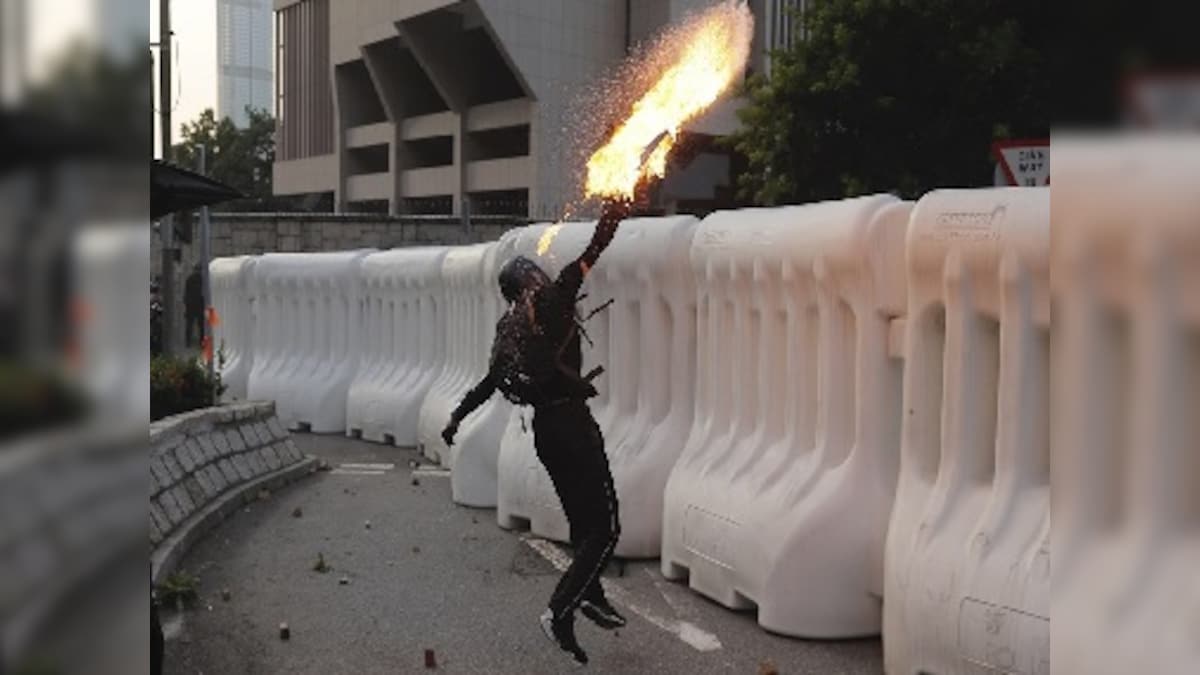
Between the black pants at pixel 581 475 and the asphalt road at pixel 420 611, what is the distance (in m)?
0.49

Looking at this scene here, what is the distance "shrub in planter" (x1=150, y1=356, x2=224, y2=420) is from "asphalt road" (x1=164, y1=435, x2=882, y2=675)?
3.41 feet

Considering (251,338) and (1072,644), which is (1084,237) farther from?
(251,338)

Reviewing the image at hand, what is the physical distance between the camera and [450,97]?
61562 millimetres

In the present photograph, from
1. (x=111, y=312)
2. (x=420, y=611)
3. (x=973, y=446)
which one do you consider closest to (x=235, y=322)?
(x=420, y=611)

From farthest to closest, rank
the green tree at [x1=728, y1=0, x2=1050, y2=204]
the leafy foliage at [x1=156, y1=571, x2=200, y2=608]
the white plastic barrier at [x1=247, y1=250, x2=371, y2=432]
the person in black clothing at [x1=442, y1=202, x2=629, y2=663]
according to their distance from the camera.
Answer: the green tree at [x1=728, y1=0, x2=1050, y2=204] < the white plastic barrier at [x1=247, y1=250, x2=371, y2=432] < the leafy foliage at [x1=156, y1=571, x2=200, y2=608] < the person in black clothing at [x1=442, y1=202, x2=629, y2=663]

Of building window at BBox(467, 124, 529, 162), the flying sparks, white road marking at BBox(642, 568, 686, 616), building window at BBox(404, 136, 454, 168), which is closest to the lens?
white road marking at BBox(642, 568, 686, 616)

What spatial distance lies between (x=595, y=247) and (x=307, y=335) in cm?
944

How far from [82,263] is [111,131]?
5.0 inches

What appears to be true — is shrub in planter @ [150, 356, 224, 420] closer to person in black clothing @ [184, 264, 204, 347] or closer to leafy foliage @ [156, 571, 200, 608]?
leafy foliage @ [156, 571, 200, 608]

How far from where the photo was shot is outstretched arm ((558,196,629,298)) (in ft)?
18.3

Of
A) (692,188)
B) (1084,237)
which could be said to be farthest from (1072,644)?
(692,188)

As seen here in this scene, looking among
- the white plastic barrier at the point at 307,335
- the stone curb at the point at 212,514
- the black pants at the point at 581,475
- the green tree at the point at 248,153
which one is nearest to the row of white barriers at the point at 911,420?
the black pants at the point at 581,475

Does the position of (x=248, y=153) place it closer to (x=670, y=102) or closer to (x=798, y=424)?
(x=670, y=102)

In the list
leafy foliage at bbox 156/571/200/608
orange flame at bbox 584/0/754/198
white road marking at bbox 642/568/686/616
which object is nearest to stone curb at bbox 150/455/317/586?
leafy foliage at bbox 156/571/200/608
